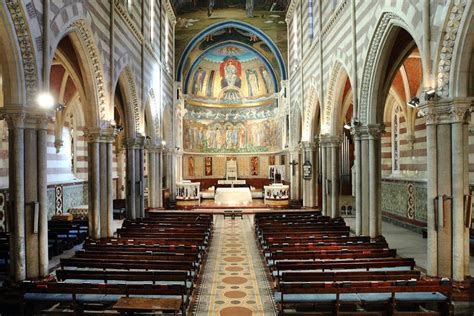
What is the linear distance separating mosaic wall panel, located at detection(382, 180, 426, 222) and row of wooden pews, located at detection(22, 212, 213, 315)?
10823 mm

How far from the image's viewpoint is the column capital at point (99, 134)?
15172 millimetres

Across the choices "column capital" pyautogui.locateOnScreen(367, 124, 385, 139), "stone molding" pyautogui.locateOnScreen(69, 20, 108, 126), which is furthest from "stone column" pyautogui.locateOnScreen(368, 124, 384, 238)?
"stone molding" pyautogui.locateOnScreen(69, 20, 108, 126)

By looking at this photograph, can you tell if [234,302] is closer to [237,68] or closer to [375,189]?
[375,189]

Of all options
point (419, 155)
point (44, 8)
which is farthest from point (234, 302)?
point (419, 155)

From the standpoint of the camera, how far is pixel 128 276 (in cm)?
812

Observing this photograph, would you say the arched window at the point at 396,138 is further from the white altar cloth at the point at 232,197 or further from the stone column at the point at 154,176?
the stone column at the point at 154,176

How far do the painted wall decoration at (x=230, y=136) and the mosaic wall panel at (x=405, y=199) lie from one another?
18305 mm

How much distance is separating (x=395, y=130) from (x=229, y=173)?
21290mm

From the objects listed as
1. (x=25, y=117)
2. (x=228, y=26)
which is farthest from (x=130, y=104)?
(x=228, y=26)

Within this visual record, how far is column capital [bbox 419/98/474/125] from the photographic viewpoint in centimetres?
904

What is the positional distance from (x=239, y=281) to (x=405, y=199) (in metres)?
12.4

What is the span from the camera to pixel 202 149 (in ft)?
135

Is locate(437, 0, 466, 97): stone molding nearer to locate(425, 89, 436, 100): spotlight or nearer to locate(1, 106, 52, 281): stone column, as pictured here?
locate(425, 89, 436, 100): spotlight

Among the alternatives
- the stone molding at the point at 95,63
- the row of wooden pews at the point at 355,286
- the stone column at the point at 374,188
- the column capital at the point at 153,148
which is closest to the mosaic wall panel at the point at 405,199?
the stone column at the point at 374,188
